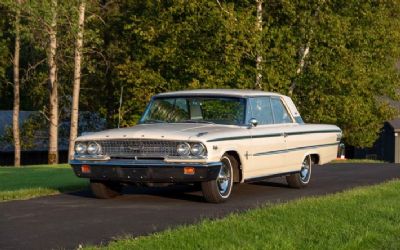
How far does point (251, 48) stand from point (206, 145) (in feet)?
75.5

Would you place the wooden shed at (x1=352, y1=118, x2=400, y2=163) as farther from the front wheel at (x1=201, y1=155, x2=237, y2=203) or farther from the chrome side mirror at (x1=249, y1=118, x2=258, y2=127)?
the front wheel at (x1=201, y1=155, x2=237, y2=203)

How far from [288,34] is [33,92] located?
14.6m

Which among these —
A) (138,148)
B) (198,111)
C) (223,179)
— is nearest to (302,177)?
(198,111)

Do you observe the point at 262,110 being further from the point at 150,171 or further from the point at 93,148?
the point at 93,148

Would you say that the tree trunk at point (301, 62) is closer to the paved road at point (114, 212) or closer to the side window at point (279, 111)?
the paved road at point (114, 212)

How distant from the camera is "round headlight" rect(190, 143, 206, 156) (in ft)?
35.3

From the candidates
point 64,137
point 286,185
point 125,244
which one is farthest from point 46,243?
point 64,137

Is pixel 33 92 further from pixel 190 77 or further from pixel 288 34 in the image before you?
pixel 288 34

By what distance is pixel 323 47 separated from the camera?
3444 cm

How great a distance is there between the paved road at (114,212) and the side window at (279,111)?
1.19 meters

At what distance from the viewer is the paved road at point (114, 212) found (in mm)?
8352

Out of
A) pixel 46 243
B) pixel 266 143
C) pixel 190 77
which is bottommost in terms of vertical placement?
pixel 46 243

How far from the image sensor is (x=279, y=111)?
44.7 ft

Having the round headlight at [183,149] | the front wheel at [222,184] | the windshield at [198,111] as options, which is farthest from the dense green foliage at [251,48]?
the round headlight at [183,149]
